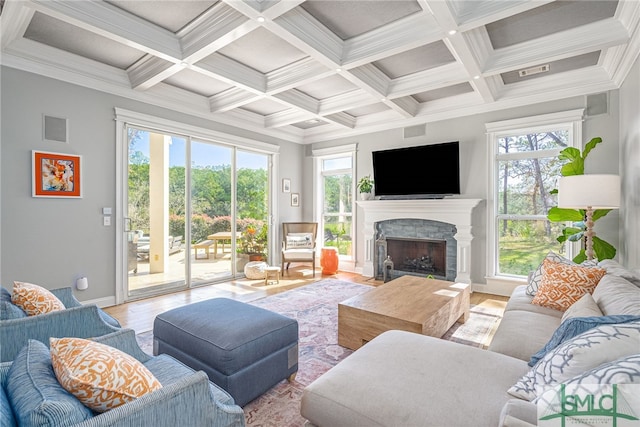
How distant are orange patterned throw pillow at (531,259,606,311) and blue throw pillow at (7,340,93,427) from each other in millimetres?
2744

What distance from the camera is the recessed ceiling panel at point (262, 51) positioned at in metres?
3.05

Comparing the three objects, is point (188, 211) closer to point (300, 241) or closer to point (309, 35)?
point (300, 241)

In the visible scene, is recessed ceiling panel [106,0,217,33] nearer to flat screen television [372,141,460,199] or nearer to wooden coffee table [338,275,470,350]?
wooden coffee table [338,275,470,350]

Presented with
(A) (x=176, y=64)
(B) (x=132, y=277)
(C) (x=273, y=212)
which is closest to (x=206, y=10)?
(A) (x=176, y=64)

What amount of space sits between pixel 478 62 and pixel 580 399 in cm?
327

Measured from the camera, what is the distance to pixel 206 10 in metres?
2.71

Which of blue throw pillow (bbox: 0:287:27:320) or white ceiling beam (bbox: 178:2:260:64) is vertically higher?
white ceiling beam (bbox: 178:2:260:64)

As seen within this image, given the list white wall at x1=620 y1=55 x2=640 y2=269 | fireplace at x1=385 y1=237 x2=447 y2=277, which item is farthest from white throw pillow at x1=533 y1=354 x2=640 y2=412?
fireplace at x1=385 y1=237 x2=447 y2=277

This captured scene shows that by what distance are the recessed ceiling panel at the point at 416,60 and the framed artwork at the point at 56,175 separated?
357cm

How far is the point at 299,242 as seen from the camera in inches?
226

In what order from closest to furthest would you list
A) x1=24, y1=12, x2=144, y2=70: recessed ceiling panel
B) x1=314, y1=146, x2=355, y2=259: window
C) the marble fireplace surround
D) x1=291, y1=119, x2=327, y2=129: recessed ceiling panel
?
x1=24, y1=12, x2=144, y2=70: recessed ceiling panel < the marble fireplace surround < x1=291, y1=119, x2=327, y2=129: recessed ceiling panel < x1=314, y1=146, x2=355, y2=259: window

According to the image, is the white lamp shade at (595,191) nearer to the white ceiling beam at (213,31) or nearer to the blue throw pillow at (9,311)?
the white ceiling beam at (213,31)

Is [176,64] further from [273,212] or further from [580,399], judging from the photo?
[580,399]

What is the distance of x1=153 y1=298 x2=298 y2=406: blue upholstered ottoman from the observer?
1786mm
